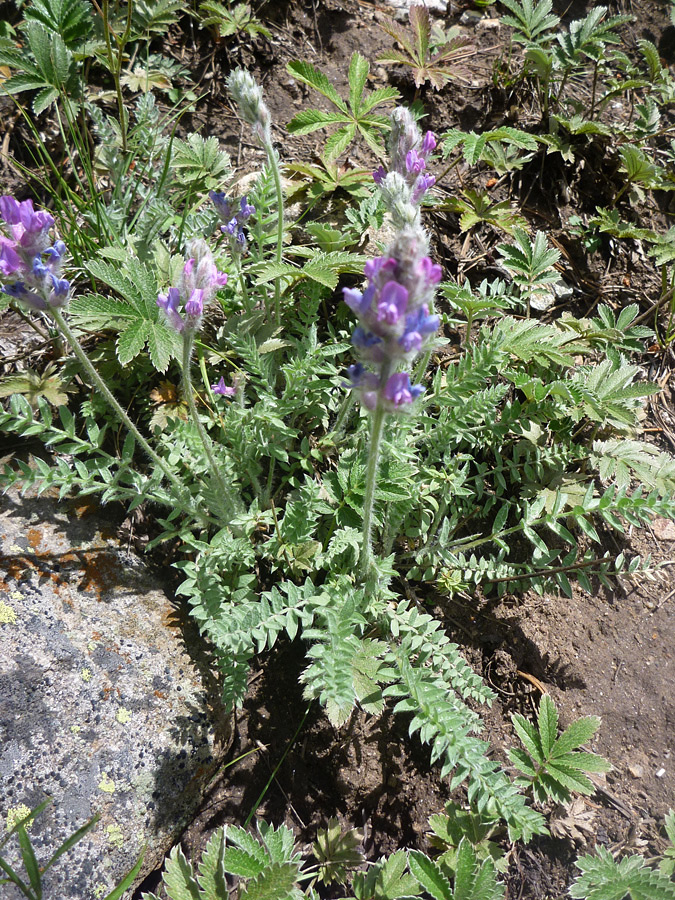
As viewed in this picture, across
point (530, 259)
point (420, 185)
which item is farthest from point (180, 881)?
point (530, 259)

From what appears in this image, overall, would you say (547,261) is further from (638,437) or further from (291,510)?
(291,510)

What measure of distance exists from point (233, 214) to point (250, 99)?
596 millimetres

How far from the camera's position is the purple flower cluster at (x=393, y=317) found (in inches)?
61.5

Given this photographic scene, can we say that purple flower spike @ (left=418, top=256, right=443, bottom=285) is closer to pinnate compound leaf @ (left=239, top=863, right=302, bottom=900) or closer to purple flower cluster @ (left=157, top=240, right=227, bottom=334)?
purple flower cluster @ (left=157, top=240, right=227, bottom=334)

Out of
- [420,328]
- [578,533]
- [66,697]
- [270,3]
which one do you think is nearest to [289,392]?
[420,328]

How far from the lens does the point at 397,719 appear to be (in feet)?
9.61

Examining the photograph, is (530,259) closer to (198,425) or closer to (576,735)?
(198,425)

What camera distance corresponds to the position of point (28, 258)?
2043 millimetres

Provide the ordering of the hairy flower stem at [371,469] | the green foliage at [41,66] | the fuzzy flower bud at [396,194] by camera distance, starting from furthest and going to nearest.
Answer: the green foliage at [41,66] < the fuzzy flower bud at [396,194] < the hairy flower stem at [371,469]

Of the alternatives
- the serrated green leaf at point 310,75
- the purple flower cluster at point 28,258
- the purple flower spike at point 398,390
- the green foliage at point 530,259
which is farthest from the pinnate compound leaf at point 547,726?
the serrated green leaf at point 310,75

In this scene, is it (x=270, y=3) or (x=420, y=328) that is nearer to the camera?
(x=420, y=328)

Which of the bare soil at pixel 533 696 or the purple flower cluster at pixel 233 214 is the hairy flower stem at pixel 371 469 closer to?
the bare soil at pixel 533 696

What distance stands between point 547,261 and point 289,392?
160 centimetres

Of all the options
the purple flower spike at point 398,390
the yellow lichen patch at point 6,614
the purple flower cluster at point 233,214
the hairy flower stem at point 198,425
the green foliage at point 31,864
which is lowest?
the green foliage at point 31,864
